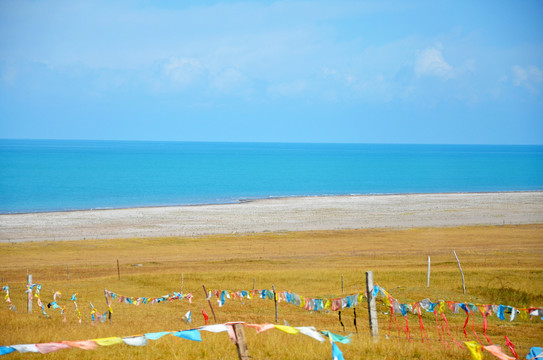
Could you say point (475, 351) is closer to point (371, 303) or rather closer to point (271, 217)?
point (371, 303)

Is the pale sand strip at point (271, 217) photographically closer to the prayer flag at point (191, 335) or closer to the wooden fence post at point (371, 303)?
the wooden fence post at point (371, 303)

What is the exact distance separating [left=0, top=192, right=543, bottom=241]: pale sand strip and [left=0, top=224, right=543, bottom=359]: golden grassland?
544 cm

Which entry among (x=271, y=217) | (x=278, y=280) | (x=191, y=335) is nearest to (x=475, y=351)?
(x=191, y=335)

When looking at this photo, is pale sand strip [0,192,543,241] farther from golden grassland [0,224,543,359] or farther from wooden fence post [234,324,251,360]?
wooden fence post [234,324,251,360]

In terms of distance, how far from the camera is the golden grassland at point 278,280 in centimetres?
1070

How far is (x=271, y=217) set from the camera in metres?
62.5

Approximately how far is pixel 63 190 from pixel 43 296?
81.3m

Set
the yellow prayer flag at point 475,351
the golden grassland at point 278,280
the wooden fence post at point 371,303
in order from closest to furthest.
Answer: the yellow prayer flag at point 475,351 < the golden grassland at point 278,280 < the wooden fence post at point 371,303

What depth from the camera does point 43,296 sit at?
21562 mm

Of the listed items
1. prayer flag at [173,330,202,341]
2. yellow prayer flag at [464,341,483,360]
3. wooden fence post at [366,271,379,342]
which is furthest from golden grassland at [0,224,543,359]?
prayer flag at [173,330,202,341]

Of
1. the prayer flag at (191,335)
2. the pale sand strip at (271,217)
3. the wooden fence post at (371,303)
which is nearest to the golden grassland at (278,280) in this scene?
the wooden fence post at (371,303)

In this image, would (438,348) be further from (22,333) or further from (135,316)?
(135,316)

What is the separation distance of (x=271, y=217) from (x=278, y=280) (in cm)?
3680

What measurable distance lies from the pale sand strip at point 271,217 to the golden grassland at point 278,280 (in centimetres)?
544
